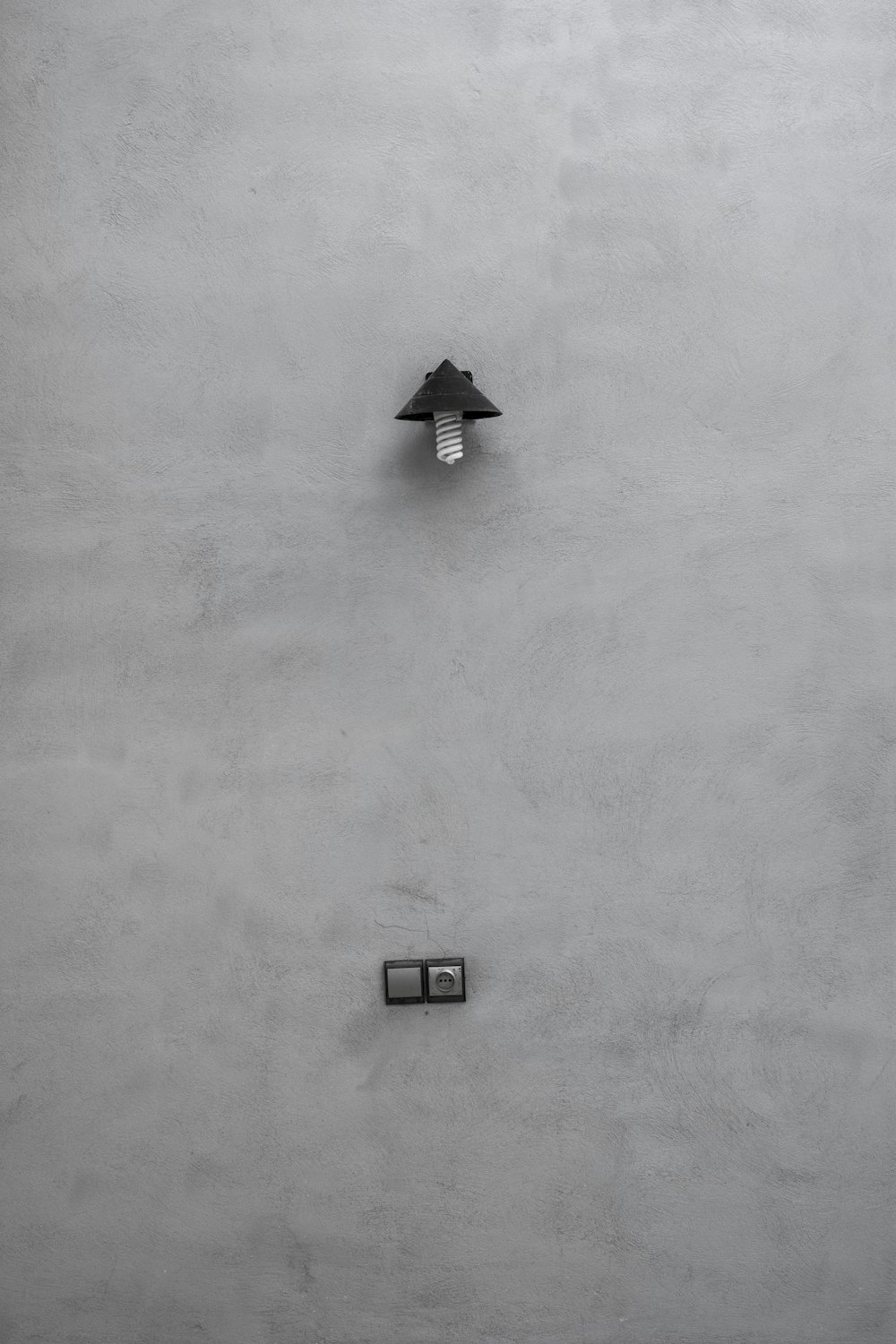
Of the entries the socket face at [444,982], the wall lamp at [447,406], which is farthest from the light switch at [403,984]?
the wall lamp at [447,406]

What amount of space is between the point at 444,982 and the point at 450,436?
4.50ft

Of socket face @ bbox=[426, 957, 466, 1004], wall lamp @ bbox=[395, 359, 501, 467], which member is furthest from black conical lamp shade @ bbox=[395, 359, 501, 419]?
socket face @ bbox=[426, 957, 466, 1004]

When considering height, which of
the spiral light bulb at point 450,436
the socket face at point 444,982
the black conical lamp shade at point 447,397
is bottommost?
the socket face at point 444,982

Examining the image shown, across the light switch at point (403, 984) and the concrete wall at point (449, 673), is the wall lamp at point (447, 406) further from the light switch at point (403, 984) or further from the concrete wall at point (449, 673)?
the light switch at point (403, 984)

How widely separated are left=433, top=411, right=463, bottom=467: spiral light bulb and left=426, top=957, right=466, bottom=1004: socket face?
1.28 m

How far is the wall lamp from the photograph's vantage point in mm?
2346

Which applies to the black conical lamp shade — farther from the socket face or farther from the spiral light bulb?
the socket face

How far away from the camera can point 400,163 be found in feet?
8.26

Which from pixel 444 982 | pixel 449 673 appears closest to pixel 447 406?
pixel 449 673

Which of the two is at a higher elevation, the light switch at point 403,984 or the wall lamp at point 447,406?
the wall lamp at point 447,406

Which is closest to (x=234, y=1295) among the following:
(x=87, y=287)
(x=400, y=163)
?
(x=87, y=287)

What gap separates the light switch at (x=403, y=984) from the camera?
252 cm

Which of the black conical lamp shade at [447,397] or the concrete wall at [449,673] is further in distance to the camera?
the concrete wall at [449,673]

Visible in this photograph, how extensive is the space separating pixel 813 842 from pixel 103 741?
1.86 metres
